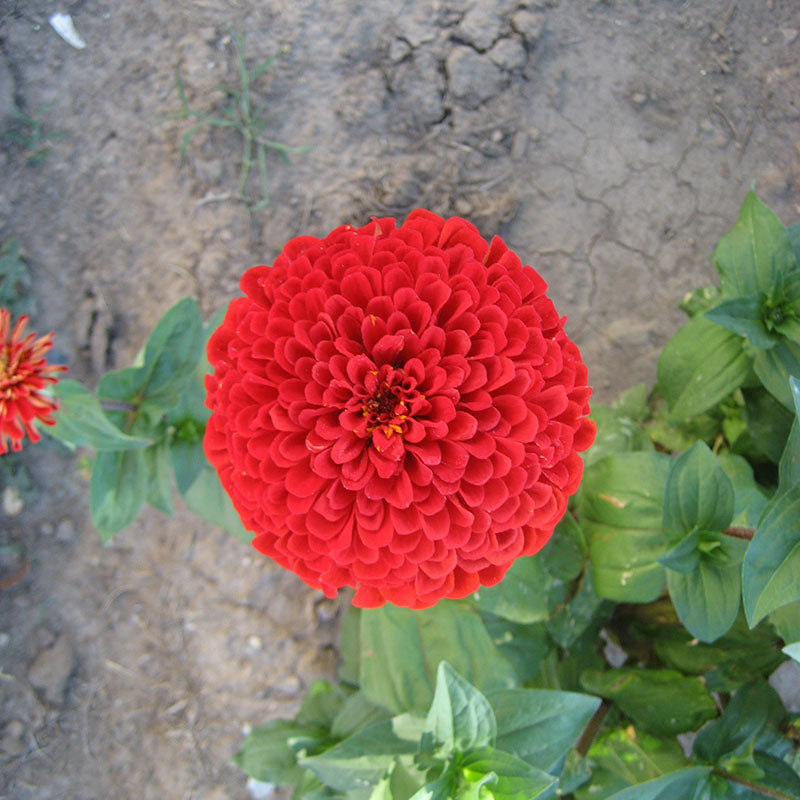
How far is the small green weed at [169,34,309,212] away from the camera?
2.34 meters

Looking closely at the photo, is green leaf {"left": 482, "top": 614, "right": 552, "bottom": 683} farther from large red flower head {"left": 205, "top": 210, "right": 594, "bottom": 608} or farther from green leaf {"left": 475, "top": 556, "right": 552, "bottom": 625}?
large red flower head {"left": 205, "top": 210, "right": 594, "bottom": 608}

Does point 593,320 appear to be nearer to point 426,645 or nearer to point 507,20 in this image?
point 507,20

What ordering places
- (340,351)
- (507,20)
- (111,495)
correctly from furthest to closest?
(507,20), (111,495), (340,351)

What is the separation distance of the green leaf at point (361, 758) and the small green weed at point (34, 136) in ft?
7.13

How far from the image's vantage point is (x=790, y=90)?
229 centimetres

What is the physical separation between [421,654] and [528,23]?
79.3 inches

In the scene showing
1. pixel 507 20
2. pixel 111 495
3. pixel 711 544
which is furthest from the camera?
pixel 507 20

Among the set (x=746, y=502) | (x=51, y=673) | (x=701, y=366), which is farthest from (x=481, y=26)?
(x=51, y=673)

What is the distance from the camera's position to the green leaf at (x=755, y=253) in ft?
5.15

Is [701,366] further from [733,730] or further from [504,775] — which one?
[504,775]

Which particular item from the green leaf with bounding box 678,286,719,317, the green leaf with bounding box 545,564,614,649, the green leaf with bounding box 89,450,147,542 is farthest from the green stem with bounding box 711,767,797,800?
the green leaf with bounding box 89,450,147,542

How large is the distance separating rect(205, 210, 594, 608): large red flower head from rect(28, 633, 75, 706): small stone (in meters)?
1.63

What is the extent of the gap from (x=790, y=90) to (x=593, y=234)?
0.80m

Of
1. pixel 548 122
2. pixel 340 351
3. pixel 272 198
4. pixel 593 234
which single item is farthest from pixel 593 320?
pixel 340 351
